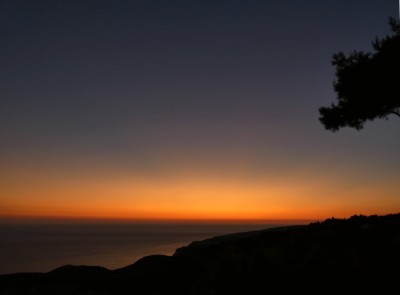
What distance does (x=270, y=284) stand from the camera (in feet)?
31.7

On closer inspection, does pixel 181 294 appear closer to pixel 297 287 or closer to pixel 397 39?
pixel 297 287

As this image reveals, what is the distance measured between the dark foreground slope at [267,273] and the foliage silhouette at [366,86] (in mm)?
10014

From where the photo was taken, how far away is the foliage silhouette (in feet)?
72.5

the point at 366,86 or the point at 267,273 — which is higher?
the point at 366,86

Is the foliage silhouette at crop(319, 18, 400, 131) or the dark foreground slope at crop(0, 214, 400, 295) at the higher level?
the foliage silhouette at crop(319, 18, 400, 131)

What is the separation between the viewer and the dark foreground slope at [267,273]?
9359mm

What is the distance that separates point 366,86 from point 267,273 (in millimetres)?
16553

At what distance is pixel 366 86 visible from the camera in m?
22.8

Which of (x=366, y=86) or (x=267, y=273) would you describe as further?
(x=366, y=86)

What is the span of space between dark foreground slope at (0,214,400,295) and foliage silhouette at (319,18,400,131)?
32.9 feet

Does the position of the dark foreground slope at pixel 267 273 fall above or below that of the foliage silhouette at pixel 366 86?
below

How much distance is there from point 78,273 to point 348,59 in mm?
20120

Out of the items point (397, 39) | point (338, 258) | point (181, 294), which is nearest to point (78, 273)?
point (181, 294)

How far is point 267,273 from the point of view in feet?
33.2
